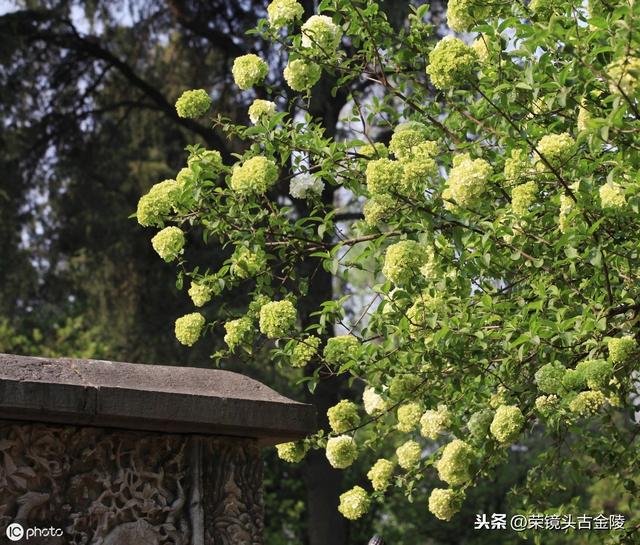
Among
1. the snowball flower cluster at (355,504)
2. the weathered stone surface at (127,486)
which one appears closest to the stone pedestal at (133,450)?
the weathered stone surface at (127,486)

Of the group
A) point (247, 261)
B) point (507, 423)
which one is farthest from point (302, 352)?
point (507, 423)

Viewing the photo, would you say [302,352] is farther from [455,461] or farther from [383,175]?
[383,175]

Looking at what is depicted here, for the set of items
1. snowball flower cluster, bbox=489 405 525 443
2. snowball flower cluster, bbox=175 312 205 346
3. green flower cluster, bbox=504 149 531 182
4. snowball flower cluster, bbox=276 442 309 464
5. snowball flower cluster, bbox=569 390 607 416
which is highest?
green flower cluster, bbox=504 149 531 182

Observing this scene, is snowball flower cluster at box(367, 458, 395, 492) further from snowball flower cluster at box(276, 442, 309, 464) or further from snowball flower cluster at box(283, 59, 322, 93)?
snowball flower cluster at box(283, 59, 322, 93)

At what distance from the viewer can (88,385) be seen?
12.1ft

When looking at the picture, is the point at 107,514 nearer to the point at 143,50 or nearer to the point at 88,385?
the point at 88,385

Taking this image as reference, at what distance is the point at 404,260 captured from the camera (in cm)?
404

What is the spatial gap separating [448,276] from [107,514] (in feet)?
5.75

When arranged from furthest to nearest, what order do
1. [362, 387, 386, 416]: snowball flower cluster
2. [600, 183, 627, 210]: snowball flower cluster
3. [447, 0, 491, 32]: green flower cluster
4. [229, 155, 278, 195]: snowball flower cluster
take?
1. [362, 387, 386, 416]: snowball flower cluster
2. [229, 155, 278, 195]: snowball flower cluster
3. [447, 0, 491, 32]: green flower cluster
4. [600, 183, 627, 210]: snowball flower cluster

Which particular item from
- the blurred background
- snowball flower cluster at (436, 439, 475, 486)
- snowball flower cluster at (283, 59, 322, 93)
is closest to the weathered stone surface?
snowball flower cluster at (436, 439, 475, 486)

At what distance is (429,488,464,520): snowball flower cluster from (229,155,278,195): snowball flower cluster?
1.60 m

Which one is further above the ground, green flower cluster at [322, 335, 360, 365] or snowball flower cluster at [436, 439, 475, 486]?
green flower cluster at [322, 335, 360, 365]

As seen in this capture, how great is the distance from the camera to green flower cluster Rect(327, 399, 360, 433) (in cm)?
488

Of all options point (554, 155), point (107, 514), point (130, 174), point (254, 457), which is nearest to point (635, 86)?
point (554, 155)
